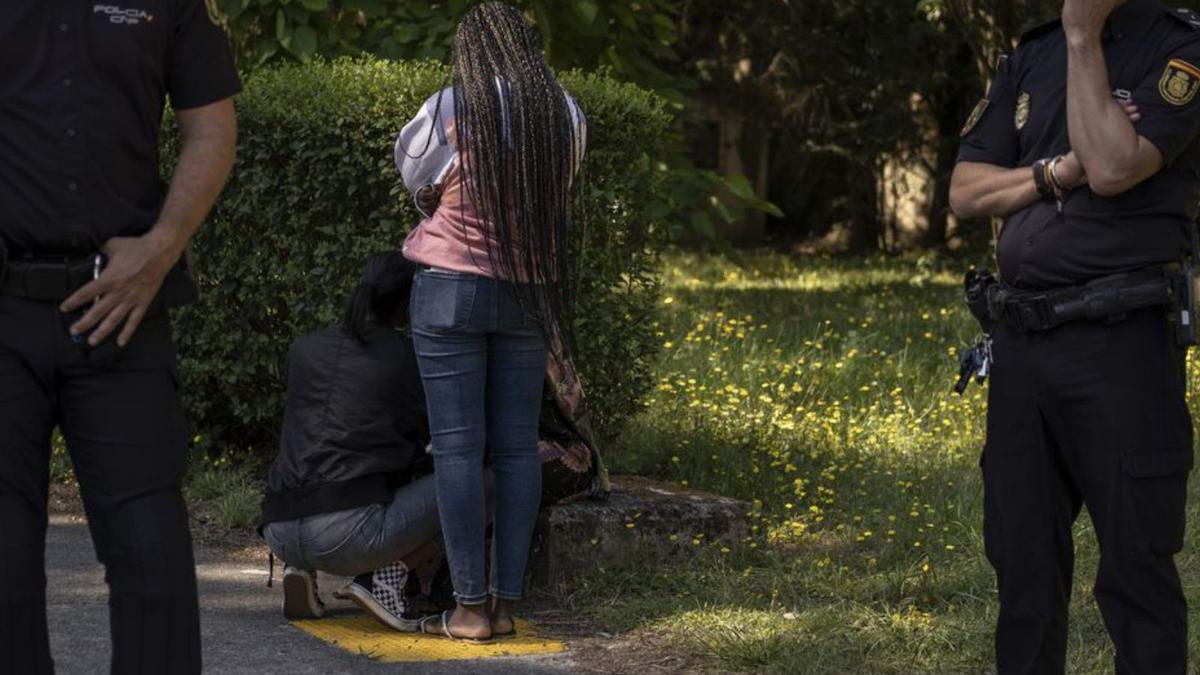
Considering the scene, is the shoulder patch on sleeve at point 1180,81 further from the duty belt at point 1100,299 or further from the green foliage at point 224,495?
the green foliage at point 224,495

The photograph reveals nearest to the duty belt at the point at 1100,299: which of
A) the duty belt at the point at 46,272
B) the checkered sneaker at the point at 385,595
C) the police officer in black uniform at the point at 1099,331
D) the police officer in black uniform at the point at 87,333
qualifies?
the police officer in black uniform at the point at 1099,331

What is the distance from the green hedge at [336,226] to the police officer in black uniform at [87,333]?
10.7 feet

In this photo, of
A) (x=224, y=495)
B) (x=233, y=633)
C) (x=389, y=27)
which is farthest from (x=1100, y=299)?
(x=389, y=27)

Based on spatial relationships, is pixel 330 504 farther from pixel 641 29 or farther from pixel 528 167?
pixel 641 29

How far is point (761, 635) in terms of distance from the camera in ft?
18.0

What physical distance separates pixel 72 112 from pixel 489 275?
2104 millimetres

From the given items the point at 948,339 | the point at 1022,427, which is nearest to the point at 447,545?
the point at 1022,427

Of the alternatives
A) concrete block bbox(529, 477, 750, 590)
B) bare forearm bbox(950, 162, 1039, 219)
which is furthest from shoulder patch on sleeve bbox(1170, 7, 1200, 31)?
concrete block bbox(529, 477, 750, 590)

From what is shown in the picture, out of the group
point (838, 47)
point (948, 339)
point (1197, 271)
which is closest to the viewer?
point (1197, 271)

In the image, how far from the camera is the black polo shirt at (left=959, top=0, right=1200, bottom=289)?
13.6 feet

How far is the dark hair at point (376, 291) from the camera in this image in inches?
233

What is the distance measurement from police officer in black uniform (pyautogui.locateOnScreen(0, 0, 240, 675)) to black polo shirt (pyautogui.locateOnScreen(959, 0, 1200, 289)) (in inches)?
74.5

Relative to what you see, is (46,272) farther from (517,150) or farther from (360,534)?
(360,534)

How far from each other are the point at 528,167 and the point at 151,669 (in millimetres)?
2365
